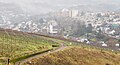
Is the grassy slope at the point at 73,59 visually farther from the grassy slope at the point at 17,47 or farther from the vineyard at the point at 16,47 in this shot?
the grassy slope at the point at 17,47

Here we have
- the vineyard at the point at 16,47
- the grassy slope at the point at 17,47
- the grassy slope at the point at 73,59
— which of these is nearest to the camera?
the vineyard at the point at 16,47

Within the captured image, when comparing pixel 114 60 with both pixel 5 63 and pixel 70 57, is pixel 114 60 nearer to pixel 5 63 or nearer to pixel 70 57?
pixel 70 57

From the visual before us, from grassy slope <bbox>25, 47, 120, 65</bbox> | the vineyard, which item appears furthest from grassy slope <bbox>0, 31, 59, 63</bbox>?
grassy slope <bbox>25, 47, 120, 65</bbox>

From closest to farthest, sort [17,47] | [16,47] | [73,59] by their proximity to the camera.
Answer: [73,59], [16,47], [17,47]

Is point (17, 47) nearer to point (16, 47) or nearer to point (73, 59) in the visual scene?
point (16, 47)

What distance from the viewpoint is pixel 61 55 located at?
63.7 m

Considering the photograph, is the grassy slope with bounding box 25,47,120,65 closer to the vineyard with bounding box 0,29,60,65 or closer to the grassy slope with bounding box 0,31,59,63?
the vineyard with bounding box 0,29,60,65

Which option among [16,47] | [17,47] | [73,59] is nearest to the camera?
[73,59]

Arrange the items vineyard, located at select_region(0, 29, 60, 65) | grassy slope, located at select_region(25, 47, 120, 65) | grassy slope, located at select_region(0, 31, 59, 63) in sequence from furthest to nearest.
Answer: grassy slope, located at select_region(0, 31, 59, 63)
grassy slope, located at select_region(25, 47, 120, 65)
vineyard, located at select_region(0, 29, 60, 65)

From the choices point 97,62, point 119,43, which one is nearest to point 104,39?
point 119,43

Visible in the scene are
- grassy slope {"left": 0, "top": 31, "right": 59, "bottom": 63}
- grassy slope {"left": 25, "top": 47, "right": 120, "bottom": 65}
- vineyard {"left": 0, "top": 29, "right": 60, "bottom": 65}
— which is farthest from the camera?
grassy slope {"left": 0, "top": 31, "right": 59, "bottom": 63}

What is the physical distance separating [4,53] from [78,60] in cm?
1712

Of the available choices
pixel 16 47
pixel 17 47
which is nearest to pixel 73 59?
pixel 17 47

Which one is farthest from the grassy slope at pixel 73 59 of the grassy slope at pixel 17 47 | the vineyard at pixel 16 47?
the grassy slope at pixel 17 47
